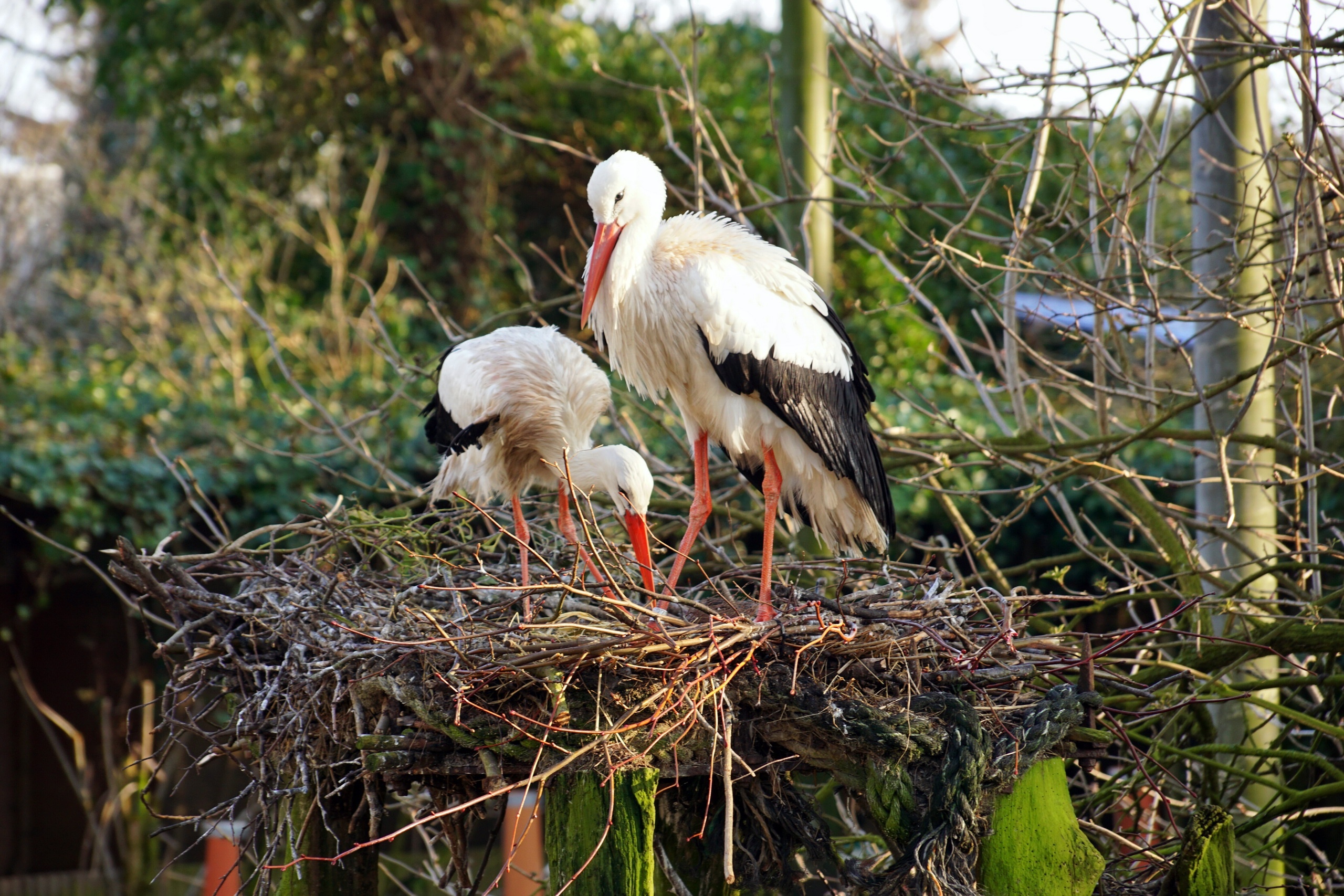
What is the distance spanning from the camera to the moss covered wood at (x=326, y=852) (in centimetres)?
260

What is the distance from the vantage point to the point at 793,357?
329 centimetres

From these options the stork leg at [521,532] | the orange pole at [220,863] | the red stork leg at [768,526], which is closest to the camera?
the red stork leg at [768,526]

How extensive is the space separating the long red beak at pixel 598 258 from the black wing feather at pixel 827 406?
0.32 m

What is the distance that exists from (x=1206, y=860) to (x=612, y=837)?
1.07 meters

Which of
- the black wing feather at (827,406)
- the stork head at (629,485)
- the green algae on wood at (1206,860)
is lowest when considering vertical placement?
the green algae on wood at (1206,860)

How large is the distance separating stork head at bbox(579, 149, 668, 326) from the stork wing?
0.64 feet

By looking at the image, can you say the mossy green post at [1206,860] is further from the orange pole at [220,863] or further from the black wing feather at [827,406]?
the orange pole at [220,863]

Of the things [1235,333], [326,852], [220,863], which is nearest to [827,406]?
[1235,333]

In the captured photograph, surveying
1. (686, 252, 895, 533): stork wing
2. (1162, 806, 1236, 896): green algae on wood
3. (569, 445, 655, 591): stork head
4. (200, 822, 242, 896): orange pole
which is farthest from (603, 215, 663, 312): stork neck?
(200, 822, 242, 896): orange pole

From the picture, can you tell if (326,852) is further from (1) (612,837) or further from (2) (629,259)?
(2) (629,259)

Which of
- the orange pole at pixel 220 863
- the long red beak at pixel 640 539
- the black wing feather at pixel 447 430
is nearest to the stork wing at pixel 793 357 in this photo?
the long red beak at pixel 640 539

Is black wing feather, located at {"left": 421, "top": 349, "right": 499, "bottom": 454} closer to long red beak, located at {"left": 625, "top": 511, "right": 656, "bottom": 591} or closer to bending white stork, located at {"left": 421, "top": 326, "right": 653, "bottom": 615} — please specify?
bending white stork, located at {"left": 421, "top": 326, "right": 653, "bottom": 615}

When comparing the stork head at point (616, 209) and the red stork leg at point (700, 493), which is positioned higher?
the stork head at point (616, 209)

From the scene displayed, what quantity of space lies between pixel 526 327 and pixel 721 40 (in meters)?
6.47
